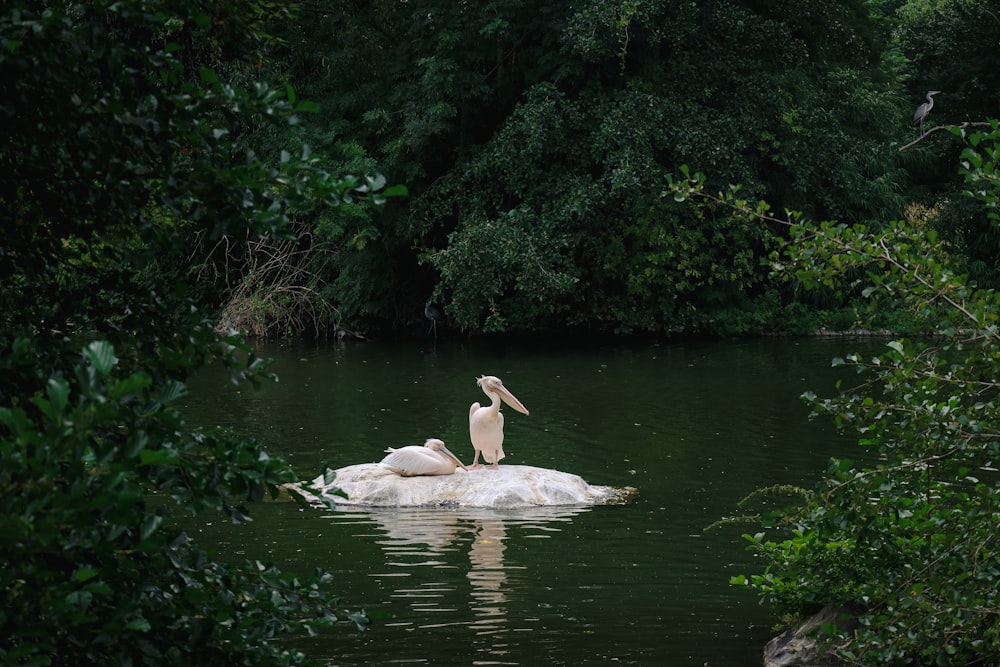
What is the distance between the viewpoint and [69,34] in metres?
3.45

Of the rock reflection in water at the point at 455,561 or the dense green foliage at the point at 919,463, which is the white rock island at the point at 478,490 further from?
the dense green foliage at the point at 919,463

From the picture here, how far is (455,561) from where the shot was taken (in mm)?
10211

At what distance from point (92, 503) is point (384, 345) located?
2453cm

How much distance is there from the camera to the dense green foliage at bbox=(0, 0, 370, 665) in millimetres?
3160

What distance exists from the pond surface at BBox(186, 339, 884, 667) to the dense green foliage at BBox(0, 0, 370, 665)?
0.72m

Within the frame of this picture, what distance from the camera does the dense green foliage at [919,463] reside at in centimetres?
563

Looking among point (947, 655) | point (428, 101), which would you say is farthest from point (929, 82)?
point (947, 655)

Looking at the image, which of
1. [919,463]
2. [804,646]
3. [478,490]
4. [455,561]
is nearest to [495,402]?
[478,490]

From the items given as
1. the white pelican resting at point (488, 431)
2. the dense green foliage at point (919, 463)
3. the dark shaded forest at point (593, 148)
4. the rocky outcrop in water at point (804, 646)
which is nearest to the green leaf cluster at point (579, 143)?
the dark shaded forest at point (593, 148)

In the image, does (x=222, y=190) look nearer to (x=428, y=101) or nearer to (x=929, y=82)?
(x=428, y=101)

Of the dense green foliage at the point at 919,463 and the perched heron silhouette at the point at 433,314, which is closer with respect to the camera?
the dense green foliage at the point at 919,463

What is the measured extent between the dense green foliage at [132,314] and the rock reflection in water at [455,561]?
4.02 meters

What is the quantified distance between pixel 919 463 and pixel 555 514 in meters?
6.30

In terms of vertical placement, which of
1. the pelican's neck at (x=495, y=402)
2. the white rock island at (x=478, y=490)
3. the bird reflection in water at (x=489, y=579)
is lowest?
the bird reflection in water at (x=489, y=579)
